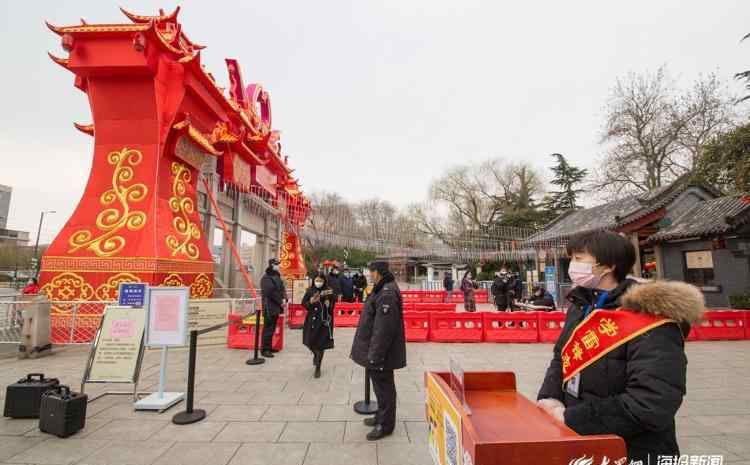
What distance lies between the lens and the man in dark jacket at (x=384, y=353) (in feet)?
11.0

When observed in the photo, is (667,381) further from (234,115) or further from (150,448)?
(234,115)

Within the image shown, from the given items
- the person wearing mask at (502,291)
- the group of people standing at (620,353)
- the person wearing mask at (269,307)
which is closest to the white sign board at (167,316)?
the person wearing mask at (269,307)

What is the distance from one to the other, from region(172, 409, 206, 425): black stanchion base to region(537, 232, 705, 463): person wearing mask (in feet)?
12.3

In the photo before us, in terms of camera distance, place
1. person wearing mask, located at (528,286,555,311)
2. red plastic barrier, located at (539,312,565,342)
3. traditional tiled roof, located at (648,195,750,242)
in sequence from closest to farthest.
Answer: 1. red plastic barrier, located at (539,312,565,342)
2. person wearing mask, located at (528,286,555,311)
3. traditional tiled roof, located at (648,195,750,242)

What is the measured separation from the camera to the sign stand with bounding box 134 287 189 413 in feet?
14.4

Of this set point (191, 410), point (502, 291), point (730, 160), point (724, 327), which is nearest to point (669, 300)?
point (191, 410)

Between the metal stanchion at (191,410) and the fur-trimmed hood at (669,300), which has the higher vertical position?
the fur-trimmed hood at (669,300)

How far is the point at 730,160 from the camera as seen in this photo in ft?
30.8

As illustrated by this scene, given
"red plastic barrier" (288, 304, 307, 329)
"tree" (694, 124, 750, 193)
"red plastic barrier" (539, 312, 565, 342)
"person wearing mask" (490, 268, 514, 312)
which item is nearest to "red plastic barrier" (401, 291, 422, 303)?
"person wearing mask" (490, 268, 514, 312)

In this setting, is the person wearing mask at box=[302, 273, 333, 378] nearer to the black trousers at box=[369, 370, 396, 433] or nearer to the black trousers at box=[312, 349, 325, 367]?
the black trousers at box=[312, 349, 325, 367]

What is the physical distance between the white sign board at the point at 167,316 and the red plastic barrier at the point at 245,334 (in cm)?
288

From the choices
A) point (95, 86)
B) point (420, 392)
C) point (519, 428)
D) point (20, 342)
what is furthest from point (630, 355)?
point (95, 86)

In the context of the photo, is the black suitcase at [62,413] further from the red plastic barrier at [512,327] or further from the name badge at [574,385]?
the red plastic barrier at [512,327]

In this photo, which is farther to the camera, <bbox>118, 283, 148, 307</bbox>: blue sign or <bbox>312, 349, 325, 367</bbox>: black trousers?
<bbox>312, 349, 325, 367</bbox>: black trousers
